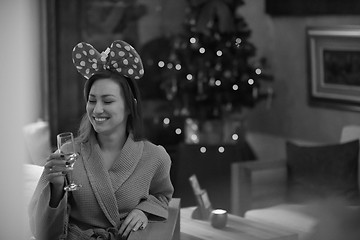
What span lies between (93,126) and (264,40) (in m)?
2.91

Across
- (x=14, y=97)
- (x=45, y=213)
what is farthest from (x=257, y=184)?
(x=14, y=97)

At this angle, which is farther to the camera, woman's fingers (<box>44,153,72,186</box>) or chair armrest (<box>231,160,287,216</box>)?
chair armrest (<box>231,160,287,216</box>)

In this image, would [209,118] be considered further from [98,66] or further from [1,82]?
[1,82]

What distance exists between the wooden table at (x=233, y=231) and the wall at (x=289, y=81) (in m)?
1.55

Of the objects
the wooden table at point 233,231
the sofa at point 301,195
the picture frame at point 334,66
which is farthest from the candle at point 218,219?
the picture frame at point 334,66

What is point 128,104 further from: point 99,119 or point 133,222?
point 133,222

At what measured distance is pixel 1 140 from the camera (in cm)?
60

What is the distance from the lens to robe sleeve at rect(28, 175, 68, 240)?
1.52 m

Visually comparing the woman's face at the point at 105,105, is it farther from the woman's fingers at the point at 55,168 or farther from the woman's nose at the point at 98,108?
the woman's fingers at the point at 55,168

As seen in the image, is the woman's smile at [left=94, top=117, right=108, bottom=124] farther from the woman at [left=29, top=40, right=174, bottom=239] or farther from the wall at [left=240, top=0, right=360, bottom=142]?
the wall at [left=240, top=0, right=360, bottom=142]

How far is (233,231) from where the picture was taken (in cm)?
242

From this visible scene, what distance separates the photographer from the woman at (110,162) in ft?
5.34

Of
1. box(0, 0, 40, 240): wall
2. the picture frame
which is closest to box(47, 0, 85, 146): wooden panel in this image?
the picture frame

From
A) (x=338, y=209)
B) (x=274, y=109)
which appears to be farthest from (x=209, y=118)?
(x=338, y=209)
